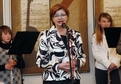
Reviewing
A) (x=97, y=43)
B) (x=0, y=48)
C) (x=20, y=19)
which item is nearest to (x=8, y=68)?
(x=0, y=48)

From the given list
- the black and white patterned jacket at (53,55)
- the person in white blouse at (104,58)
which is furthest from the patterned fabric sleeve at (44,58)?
the person in white blouse at (104,58)

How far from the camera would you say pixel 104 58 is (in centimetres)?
367

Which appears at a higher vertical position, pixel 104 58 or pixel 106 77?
pixel 104 58

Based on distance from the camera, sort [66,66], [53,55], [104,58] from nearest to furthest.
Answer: [66,66], [53,55], [104,58]

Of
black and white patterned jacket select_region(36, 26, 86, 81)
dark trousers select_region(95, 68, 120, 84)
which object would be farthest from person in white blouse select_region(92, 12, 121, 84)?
black and white patterned jacket select_region(36, 26, 86, 81)

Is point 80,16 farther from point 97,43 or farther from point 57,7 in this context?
point 57,7

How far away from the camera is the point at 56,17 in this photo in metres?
2.66

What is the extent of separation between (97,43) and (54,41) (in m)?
1.31

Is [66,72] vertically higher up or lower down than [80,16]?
lower down

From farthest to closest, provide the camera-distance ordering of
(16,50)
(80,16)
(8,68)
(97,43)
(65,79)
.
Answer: (80,16), (97,43), (8,68), (16,50), (65,79)

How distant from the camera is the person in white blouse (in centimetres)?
366

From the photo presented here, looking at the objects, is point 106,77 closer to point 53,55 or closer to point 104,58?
point 104,58

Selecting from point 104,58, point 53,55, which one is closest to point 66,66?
point 53,55

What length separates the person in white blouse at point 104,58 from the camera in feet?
12.0
